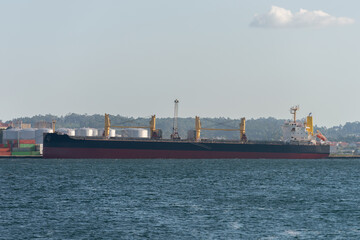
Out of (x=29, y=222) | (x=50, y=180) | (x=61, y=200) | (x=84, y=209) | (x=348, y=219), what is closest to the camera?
(x=29, y=222)

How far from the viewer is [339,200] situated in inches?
2195

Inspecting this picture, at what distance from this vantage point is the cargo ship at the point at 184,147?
118125 millimetres

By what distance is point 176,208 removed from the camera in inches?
1911

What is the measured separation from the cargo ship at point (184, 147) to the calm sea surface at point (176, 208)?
40.4 m

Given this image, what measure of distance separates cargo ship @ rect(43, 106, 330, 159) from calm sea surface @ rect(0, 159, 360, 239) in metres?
40.4

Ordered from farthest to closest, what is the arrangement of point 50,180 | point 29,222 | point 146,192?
1. point 50,180
2. point 146,192
3. point 29,222

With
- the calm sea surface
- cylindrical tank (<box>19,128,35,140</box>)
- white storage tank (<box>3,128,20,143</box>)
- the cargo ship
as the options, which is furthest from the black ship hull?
the calm sea surface

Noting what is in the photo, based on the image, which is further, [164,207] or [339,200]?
[339,200]

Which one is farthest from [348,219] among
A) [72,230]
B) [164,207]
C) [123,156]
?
[123,156]

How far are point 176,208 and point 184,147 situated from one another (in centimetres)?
7737

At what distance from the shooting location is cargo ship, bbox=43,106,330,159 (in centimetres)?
11812

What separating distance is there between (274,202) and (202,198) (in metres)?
6.69

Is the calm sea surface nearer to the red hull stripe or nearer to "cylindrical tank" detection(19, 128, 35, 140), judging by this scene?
the red hull stripe

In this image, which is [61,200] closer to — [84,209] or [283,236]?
[84,209]
